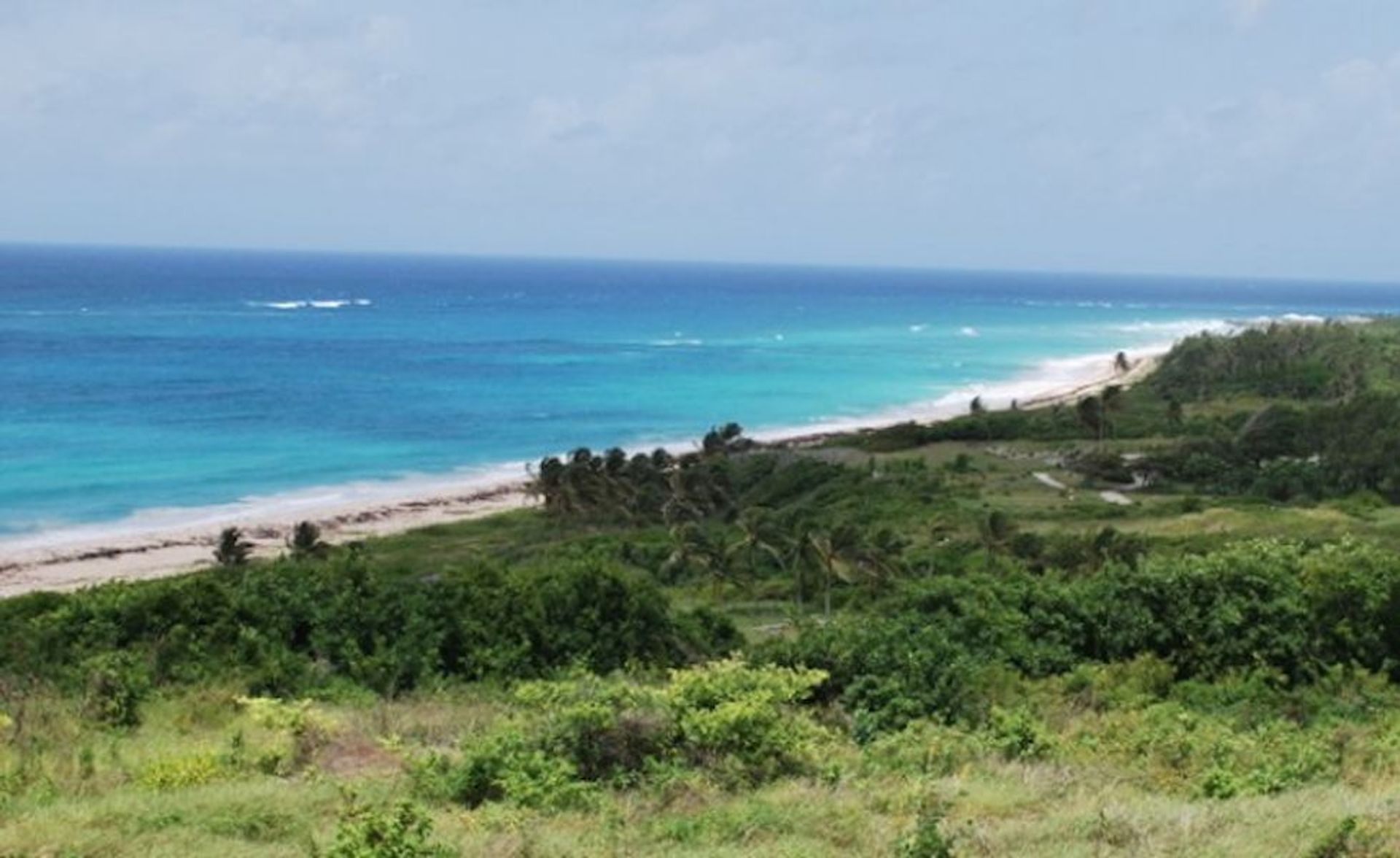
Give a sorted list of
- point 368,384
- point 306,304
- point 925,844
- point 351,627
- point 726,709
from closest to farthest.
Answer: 1. point 925,844
2. point 726,709
3. point 351,627
4. point 368,384
5. point 306,304

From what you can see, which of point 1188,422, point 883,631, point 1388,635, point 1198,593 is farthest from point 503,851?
point 1188,422

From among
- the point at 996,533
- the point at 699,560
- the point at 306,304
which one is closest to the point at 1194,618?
the point at 996,533

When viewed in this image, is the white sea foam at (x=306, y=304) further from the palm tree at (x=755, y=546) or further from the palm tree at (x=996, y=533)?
the palm tree at (x=996, y=533)

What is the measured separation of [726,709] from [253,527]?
45.4 meters

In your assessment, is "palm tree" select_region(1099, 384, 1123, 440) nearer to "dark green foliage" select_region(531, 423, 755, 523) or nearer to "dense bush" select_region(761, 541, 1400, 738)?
"dark green foliage" select_region(531, 423, 755, 523)

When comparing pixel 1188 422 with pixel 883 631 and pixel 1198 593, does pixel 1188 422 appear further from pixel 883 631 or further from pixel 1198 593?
pixel 883 631

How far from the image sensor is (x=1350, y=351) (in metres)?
102

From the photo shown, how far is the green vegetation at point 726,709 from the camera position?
10.6 meters

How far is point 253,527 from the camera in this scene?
A: 180 feet

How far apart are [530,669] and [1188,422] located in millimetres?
67176

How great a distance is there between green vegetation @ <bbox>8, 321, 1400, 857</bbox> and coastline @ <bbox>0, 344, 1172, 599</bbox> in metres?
11.0

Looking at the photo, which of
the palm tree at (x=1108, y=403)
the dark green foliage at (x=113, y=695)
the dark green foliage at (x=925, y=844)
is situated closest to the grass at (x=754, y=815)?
the dark green foliage at (x=925, y=844)

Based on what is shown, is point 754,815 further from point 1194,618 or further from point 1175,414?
point 1175,414

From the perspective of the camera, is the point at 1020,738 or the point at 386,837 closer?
the point at 386,837
